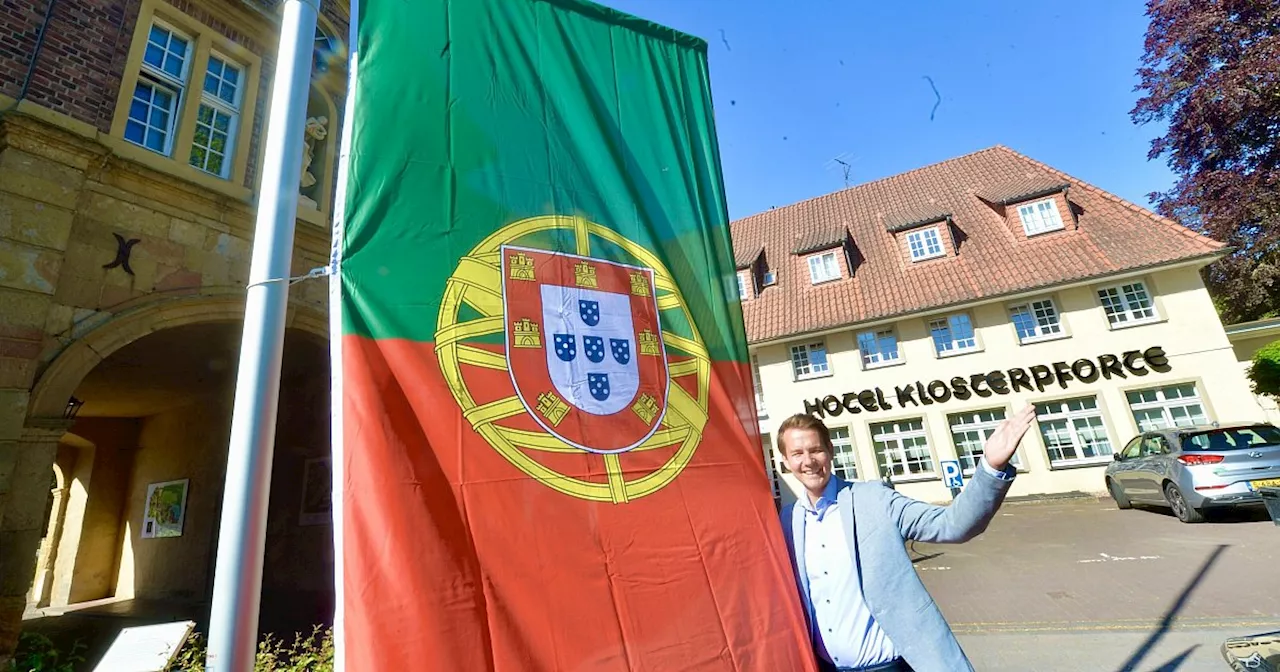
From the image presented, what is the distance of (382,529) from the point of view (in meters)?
1.98

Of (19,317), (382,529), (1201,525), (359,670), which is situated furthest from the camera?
(1201,525)

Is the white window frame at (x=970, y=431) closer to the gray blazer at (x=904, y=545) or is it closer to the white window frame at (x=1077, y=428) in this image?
the white window frame at (x=1077, y=428)

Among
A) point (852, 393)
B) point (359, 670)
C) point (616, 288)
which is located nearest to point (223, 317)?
point (616, 288)

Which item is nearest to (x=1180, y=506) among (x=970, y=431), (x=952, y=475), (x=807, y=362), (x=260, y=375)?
(x=952, y=475)

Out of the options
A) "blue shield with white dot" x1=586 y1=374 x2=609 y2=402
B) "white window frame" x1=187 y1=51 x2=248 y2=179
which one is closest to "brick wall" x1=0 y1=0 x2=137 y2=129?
"white window frame" x1=187 y1=51 x2=248 y2=179

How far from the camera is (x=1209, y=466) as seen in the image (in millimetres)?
9820

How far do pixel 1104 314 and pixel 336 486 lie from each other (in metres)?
21.3

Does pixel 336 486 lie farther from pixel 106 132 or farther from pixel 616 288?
pixel 106 132

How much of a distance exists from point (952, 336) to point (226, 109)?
19.8m

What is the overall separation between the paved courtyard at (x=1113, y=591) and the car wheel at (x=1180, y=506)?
25cm

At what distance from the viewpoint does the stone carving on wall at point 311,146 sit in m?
7.29

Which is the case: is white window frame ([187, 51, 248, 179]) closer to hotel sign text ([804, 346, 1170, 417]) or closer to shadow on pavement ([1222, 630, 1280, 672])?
shadow on pavement ([1222, 630, 1280, 672])

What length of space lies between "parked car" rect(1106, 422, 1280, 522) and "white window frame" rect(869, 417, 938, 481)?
7139 millimetres

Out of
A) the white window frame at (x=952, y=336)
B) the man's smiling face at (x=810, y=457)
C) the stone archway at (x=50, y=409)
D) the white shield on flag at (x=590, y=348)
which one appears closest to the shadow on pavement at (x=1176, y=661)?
the man's smiling face at (x=810, y=457)
